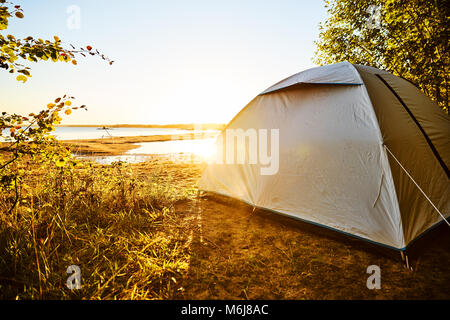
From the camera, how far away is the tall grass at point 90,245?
2096 mm

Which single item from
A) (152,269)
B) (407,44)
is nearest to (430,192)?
(152,269)

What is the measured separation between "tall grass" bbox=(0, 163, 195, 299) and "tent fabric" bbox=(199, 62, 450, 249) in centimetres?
190

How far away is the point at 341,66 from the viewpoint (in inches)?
134

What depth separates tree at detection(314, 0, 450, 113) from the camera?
6320 millimetres

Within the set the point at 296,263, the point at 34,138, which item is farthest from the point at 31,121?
the point at 296,263

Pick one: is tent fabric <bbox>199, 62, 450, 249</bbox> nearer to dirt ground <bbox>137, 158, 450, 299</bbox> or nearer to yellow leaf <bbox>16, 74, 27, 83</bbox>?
dirt ground <bbox>137, 158, 450, 299</bbox>

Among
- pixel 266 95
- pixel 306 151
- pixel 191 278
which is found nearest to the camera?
pixel 191 278

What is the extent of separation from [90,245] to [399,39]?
1119cm

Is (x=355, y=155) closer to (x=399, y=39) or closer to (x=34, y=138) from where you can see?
(x=34, y=138)

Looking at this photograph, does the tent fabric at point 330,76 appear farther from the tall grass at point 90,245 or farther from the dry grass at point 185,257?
the tall grass at point 90,245

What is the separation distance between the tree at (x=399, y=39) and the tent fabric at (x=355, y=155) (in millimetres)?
4589

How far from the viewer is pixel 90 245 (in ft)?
8.89
